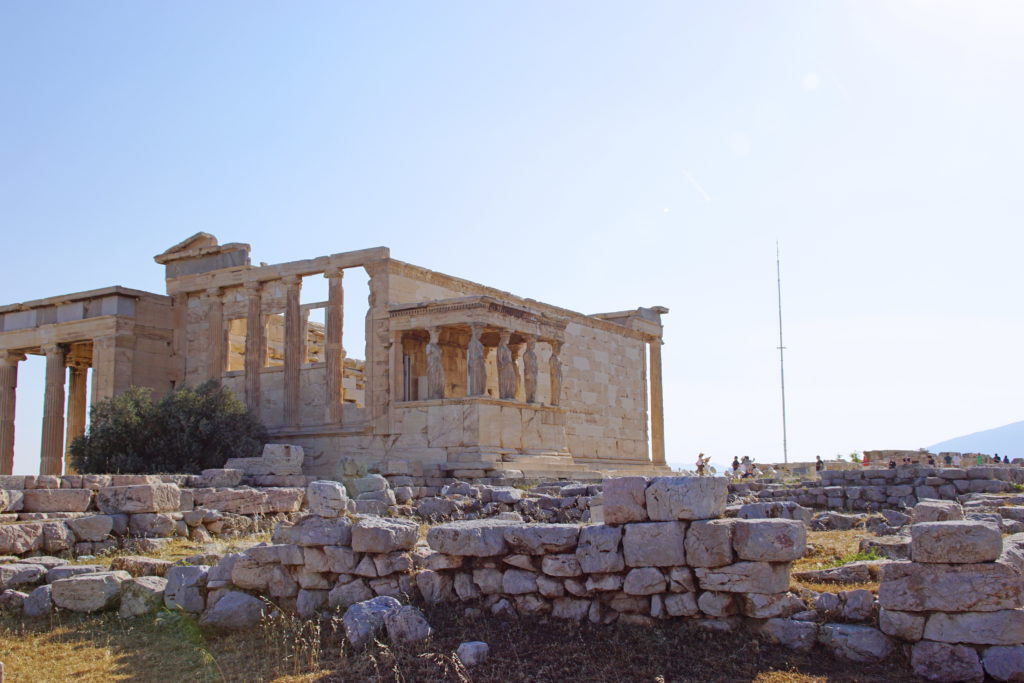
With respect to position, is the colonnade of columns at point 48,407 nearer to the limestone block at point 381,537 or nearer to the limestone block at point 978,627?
the limestone block at point 381,537

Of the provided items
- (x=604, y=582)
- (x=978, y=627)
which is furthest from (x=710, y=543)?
(x=978, y=627)

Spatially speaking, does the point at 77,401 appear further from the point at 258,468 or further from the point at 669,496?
the point at 669,496

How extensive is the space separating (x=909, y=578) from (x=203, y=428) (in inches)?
698

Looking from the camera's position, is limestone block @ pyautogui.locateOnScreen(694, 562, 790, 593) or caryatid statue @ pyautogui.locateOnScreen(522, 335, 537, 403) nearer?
limestone block @ pyautogui.locateOnScreen(694, 562, 790, 593)

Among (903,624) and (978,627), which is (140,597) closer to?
(903,624)

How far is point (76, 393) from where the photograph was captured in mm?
29719

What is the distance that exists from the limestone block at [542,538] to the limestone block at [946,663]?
2.75m

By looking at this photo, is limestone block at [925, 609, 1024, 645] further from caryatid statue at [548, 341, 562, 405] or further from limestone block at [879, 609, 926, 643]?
caryatid statue at [548, 341, 562, 405]

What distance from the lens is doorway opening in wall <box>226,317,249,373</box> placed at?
2762cm

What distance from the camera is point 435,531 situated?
917 cm

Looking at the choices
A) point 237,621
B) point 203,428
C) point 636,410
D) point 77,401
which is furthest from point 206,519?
point 636,410

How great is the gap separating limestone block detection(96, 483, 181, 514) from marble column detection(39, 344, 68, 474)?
46.3 feet

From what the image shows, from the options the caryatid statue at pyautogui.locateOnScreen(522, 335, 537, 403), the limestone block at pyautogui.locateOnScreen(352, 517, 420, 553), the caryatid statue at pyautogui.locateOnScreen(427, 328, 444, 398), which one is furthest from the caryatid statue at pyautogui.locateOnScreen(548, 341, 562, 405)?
the limestone block at pyautogui.locateOnScreen(352, 517, 420, 553)

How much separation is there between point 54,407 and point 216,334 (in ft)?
15.2
